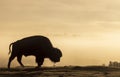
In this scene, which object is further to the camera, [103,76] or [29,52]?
[29,52]

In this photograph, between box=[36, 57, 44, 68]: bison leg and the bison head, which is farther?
the bison head

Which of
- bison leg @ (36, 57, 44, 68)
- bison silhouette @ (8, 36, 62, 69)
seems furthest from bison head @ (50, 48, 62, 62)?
bison leg @ (36, 57, 44, 68)

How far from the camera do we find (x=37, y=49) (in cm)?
3056

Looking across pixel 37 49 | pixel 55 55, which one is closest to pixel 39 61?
pixel 37 49

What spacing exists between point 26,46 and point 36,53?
0.98 meters

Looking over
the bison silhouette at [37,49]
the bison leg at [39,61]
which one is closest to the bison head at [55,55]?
the bison silhouette at [37,49]

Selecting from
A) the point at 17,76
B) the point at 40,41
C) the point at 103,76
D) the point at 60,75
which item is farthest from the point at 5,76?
the point at 40,41

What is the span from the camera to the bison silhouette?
99.7 ft

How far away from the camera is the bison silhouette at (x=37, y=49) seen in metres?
30.4

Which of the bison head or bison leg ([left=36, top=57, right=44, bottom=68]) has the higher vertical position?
the bison head

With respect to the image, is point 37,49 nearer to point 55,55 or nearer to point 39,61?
point 39,61

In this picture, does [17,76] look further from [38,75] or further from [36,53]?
[36,53]

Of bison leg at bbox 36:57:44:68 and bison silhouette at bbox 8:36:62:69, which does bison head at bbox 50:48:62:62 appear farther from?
bison leg at bbox 36:57:44:68

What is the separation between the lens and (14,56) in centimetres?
3198
